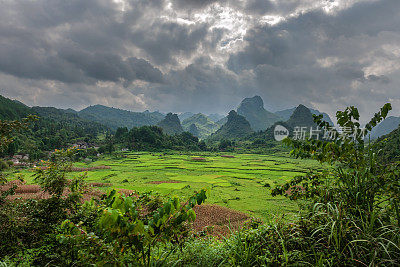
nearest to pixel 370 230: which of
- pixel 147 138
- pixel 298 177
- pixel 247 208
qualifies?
pixel 298 177

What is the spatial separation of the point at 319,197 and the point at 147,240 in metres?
2.89

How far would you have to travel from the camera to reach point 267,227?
3.05 metres

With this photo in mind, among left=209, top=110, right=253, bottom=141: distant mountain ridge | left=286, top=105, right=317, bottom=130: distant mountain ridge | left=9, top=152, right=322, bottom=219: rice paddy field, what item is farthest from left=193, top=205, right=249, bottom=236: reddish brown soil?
left=286, top=105, right=317, bottom=130: distant mountain ridge

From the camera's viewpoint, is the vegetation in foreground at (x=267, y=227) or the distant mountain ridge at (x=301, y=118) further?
the distant mountain ridge at (x=301, y=118)

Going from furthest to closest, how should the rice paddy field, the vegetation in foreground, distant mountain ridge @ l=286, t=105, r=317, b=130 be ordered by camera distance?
distant mountain ridge @ l=286, t=105, r=317, b=130
the rice paddy field
the vegetation in foreground

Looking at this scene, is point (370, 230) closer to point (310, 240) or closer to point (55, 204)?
point (310, 240)

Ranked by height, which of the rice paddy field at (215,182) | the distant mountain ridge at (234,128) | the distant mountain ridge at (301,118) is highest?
the distant mountain ridge at (301,118)

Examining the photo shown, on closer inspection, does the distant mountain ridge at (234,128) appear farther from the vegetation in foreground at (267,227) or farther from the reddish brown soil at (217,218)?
the vegetation in foreground at (267,227)

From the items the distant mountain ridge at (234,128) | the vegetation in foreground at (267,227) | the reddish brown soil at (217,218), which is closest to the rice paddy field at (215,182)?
the vegetation in foreground at (267,227)

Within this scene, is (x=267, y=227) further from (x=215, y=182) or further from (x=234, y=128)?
(x=234, y=128)

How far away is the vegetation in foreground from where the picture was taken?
194cm

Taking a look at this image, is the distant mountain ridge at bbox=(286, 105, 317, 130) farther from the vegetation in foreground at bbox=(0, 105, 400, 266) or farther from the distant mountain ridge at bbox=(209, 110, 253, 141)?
the vegetation in foreground at bbox=(0, 105, 400, 266)

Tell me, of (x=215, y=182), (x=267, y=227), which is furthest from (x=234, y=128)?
(x=267, y=227)

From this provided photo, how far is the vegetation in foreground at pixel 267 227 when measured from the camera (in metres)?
1.94
